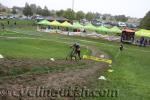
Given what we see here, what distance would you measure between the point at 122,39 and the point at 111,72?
49254 mm

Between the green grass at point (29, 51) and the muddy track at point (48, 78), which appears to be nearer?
the muddy track at point (48, 78)

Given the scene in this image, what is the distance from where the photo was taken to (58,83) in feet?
91.3

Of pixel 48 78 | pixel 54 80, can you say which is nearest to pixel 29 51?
pixel 48 78

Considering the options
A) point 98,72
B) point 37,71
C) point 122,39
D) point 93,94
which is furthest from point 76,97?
point 122,39

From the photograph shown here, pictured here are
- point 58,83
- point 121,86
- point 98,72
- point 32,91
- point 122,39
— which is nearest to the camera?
point 32,91

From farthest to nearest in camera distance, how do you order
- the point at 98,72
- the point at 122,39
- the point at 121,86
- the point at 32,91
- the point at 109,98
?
the point at 122,39 → the point at 98,72 → the point at 121,86 → the point at 109,98 → the point at 32,91

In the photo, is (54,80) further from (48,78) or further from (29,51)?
(29,51)

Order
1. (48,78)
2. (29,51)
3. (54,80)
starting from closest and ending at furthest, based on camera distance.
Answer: (54,80) → (48,78) → (29,51)

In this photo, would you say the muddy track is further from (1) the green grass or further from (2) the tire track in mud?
(1) the green grass

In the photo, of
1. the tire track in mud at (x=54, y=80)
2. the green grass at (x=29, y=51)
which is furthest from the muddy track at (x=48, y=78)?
the green grass at (x=29, y=51)

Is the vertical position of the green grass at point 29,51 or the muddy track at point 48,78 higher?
the muddy track at point 48,78

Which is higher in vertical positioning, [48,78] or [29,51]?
[48,78]

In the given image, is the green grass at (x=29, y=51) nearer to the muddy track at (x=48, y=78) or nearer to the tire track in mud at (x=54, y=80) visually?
the muddy track at (x=48, y=78)

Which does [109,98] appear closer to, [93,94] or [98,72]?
[93,94]
